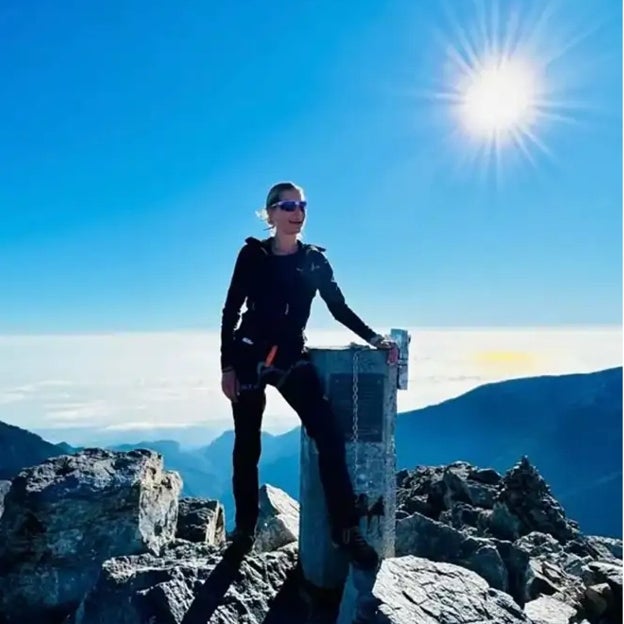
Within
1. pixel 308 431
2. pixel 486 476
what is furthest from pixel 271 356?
pixel 486 476

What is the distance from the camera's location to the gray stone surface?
8383 mm

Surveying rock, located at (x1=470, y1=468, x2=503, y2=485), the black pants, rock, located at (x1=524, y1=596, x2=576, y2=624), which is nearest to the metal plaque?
the black pants

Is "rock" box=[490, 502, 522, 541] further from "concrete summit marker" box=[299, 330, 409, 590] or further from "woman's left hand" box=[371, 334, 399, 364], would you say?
"woman's left hand" box=[371, 334, 399, 364]

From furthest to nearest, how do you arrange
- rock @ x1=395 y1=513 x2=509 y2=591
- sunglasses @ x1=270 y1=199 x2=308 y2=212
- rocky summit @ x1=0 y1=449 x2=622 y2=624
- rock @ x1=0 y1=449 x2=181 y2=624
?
rock @ x1=395 y1=513 x2=509 y2=591 → rock @ x1=0 y1=449 x2=181 y2=624 → sunglasses @ x1=270 y1=199 x2=308 y2=212 → rocky summit @ x1=0 y1=449 x2=622 y2=624

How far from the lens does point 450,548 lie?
12.0 metres

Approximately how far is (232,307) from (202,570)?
3180 millimetres

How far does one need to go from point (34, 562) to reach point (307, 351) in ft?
19.2

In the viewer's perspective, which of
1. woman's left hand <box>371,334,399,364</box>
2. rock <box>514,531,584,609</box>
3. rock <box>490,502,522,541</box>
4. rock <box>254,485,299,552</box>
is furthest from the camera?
rock <box>490,502,522,541</box>

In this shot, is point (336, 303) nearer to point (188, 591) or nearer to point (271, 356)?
point (271, 356)

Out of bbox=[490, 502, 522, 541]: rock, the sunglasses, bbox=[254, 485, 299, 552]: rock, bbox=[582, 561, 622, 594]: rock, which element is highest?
the sunglasses

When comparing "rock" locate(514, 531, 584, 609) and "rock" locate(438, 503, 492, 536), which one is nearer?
"rock" locate(514, 531, 584, 609)

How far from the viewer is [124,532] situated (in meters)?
10.9

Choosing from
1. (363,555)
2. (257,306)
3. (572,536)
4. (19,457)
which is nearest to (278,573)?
(363,555)

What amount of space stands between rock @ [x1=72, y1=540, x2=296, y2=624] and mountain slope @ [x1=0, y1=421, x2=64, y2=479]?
51735mm
